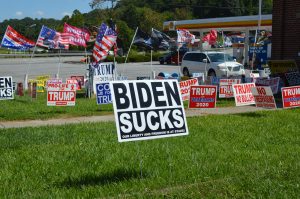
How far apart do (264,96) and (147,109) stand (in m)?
7.81

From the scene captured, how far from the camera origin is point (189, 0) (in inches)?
4717

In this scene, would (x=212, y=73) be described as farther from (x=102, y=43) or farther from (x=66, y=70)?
(x=66, y=70)

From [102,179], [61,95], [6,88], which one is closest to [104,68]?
[6,88]

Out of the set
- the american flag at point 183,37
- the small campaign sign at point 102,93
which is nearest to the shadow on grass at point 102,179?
the small campaign sign at point 102,93

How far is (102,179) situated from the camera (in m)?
6.39

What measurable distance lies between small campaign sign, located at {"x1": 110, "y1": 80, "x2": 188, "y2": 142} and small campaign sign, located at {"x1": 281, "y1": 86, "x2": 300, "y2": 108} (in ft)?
26.0

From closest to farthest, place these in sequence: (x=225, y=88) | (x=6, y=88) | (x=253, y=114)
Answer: (x=253, y=114) → (x=6, y=88) → (x=225, y=88)

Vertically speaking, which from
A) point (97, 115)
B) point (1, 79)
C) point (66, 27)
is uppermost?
point (66, 27)

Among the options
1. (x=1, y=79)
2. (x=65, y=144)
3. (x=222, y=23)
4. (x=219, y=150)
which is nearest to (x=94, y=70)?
(x=1, y=79)

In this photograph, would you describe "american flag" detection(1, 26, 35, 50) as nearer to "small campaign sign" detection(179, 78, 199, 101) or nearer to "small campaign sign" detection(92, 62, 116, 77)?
"small campaign sign" detection(92, 62, 116, 77)

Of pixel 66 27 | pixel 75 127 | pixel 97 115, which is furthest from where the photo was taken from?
pixel 66 27

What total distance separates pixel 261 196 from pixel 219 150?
275 cm

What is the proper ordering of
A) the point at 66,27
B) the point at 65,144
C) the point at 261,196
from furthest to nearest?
the point at 66,27
the point at 65,144
the point at 261,196

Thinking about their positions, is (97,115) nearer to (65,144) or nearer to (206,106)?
(206,106)
